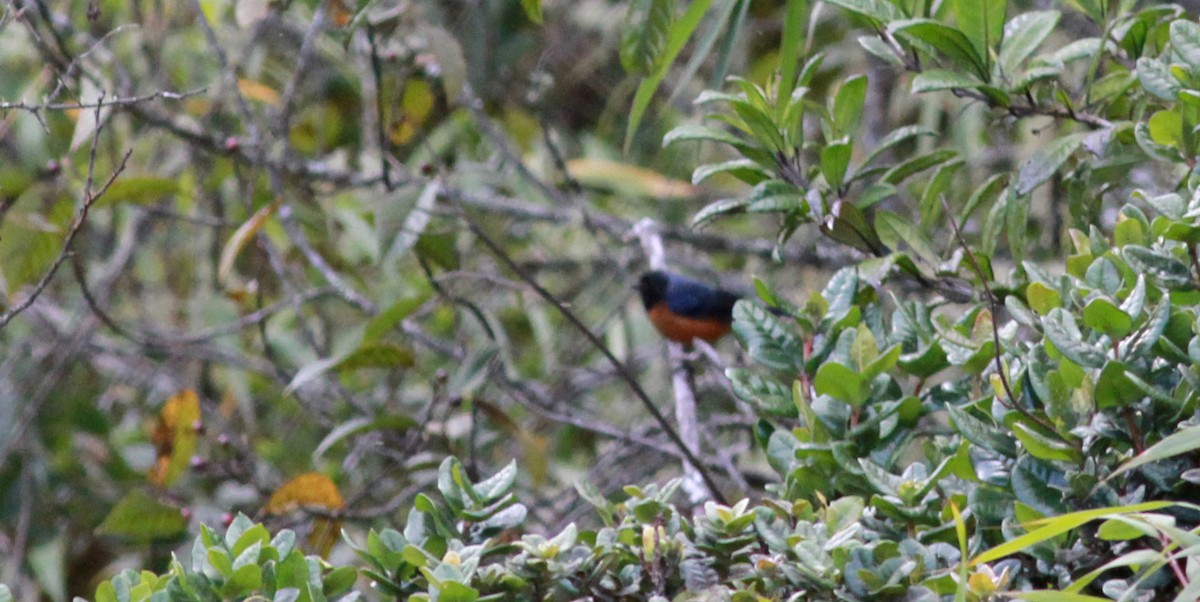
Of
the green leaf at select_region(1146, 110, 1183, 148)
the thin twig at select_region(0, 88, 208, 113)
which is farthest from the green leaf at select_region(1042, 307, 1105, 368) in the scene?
the thin twig at select_region(0, 88, 208, 113)

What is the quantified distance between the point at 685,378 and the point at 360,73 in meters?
2.21

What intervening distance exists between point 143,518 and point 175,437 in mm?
357

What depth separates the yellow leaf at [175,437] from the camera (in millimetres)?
3508

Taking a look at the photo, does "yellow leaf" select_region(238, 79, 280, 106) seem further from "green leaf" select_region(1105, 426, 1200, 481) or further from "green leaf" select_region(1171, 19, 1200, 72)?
"green leaf" select_region(1105, 426, 1200, 481)

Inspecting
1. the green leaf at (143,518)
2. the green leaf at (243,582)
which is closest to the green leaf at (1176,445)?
the green leaf at (243,582)

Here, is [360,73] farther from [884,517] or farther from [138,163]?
[884,517]

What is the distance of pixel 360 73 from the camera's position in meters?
4.89

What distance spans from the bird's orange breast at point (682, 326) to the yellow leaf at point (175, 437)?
1617 millimetres

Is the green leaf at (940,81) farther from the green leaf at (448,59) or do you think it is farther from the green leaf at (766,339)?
the green leaf at (448,59)

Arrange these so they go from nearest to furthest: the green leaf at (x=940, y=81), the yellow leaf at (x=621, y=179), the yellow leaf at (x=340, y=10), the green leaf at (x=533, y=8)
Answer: the green leaf at (x=940, y=81)
the green leaf at (x=533, y=8)
the yellow leaf at (x=340, y=10)
the yellow leaf at (x=621, y=179)

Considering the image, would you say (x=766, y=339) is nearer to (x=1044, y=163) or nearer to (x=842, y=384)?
(x=842, y=384)

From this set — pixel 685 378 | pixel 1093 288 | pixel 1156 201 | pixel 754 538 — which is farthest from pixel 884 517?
pixel 685 378

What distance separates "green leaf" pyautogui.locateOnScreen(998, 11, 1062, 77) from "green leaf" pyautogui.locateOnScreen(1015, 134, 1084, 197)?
0.14 m

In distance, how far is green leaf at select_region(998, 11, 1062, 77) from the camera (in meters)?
2.01
